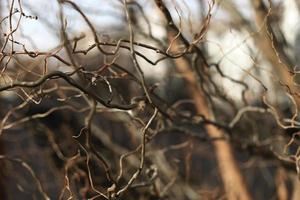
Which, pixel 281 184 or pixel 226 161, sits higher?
pixel 226 161

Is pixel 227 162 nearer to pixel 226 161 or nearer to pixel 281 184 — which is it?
pixel 226 161

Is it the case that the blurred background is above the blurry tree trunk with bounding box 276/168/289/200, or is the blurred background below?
above

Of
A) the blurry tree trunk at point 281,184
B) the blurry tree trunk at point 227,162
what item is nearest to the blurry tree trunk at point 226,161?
the blurry tree trunk at point 227,162

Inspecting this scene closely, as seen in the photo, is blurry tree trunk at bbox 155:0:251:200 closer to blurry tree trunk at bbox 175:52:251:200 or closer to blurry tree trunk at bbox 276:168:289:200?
blurry tree trunk at bbox 175:52:251:200

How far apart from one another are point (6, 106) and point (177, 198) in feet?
5.16

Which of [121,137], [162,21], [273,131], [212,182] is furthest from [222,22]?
[212,182]

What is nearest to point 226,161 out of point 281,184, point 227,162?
point 227,162

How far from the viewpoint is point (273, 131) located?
15.2ft

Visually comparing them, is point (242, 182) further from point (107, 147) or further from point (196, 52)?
point (196, 52)

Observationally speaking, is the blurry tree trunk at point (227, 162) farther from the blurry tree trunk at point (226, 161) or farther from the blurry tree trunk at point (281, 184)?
the blurry tree trunk at point (281, 184)

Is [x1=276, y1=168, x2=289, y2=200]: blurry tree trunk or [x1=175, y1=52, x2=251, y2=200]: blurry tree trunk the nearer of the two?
[x1=175, y1=52, x2=251, y2=200]: blurry tree trunk

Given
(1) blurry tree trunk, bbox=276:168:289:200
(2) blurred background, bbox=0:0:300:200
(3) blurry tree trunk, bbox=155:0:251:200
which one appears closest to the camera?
(2) blurred background, bbox=0:0:300:200

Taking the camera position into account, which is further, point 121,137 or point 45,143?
point 121,137

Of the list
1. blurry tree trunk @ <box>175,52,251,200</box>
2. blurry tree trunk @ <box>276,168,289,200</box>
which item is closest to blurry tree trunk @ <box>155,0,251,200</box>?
blurry tree trunk @ <box>175,52,251,200</box>
